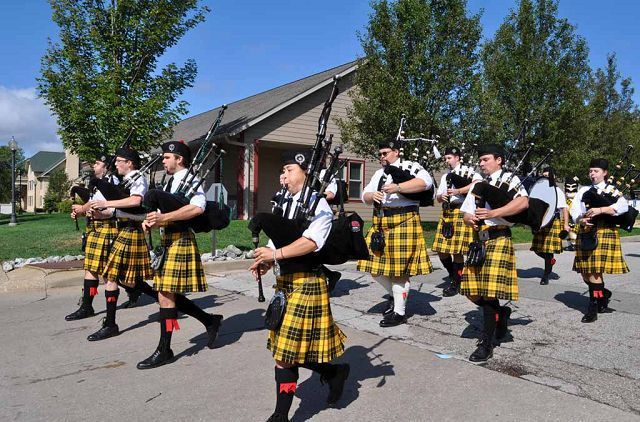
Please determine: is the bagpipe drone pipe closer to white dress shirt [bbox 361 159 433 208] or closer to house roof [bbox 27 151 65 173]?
white dress shirt [bbox 361 159 433 208]

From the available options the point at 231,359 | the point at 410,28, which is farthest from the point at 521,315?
the point at 410,28

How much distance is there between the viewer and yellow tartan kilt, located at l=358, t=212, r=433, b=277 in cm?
514

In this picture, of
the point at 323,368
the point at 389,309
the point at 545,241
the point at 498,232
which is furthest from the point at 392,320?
the point at 545,241

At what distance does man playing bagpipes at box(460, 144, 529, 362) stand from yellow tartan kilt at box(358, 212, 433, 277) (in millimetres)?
864

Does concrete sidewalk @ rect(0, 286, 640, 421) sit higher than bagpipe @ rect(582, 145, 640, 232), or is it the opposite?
bagpipe @ rect(582, 145, 640, 232)

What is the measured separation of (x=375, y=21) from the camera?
545 inches

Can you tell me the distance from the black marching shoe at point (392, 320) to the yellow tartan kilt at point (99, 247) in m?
2.96

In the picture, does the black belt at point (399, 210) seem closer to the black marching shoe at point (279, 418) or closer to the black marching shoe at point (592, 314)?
the black marching shoe at point (592, 314)

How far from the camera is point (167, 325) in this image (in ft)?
14.0

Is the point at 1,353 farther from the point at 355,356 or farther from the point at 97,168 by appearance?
the point at 355,356

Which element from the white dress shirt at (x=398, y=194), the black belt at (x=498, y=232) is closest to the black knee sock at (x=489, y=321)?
the black belt at (x=498, y=232)

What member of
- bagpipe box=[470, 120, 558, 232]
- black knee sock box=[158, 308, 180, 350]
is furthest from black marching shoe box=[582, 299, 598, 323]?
black knee sock box=[158, 308, 180, 350]

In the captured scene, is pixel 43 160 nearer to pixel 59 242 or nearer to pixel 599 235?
pixel 59 242

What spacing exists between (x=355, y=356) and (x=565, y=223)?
5.44m
